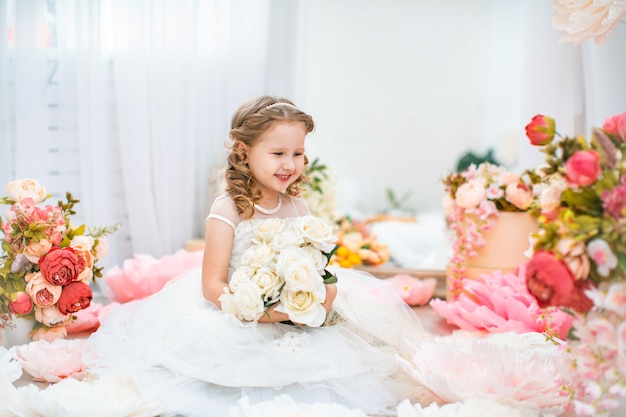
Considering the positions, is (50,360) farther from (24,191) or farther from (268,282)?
(268,282)

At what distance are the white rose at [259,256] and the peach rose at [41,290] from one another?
0.78 meters

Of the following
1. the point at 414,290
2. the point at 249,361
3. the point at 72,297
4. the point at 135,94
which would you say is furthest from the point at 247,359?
the point at 135,94

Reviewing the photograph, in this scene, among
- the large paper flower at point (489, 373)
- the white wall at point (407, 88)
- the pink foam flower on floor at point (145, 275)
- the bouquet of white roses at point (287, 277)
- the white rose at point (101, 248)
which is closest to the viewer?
the large paper flower at point (489, 373)

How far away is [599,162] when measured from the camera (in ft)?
3.95

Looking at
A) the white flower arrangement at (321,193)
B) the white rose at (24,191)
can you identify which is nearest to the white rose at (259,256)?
the white rose at (24,191)

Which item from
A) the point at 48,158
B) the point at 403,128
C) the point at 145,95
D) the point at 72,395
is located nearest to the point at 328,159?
the point at 403,128

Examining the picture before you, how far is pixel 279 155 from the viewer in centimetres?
184

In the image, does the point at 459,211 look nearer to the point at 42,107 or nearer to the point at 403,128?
the point at 42,107

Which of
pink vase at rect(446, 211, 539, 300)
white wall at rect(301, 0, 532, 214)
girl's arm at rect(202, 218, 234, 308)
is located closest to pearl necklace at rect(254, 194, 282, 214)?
girl's arm at rect(202, 218, 234, 308)

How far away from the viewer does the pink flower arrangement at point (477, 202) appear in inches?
102

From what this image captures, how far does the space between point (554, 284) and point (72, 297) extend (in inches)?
62.2

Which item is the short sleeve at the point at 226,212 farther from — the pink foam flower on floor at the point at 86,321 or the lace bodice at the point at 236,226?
the pink foam flower on floor at the point at 86,321

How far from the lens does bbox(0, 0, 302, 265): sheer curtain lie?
2975 millimetres

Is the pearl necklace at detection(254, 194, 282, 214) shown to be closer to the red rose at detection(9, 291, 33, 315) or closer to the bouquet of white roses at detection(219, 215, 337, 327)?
the bouquet of white roses at detection(219, 215, 337, 327)
